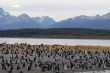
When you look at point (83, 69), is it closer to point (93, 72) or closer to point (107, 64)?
point (93, 72)

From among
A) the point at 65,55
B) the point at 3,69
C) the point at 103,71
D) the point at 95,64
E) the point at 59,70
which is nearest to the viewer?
the point at 3,69

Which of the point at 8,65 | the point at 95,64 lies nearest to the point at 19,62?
the point at 8,65

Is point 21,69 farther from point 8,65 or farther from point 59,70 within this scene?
point 59,70

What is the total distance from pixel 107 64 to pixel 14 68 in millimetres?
13422

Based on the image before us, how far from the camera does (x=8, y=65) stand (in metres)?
35.5

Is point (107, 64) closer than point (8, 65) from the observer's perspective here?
No

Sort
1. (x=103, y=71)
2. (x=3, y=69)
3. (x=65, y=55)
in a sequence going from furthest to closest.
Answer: (x=65, y=55), (x=103, y=71), (x=3, y=69)

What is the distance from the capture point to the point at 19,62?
39125mm

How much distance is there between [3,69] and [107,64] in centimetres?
1467

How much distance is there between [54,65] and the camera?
38.2 meters

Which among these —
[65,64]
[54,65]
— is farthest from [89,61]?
[54,65]

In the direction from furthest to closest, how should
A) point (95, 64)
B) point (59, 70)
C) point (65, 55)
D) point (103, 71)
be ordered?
1. point (65, 55)
2. point (95, 64)
3. point (103, 71)
4. point (59, 70)

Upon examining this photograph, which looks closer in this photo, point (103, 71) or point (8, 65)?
point (8, 65)

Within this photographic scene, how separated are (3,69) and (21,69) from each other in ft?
5.88
